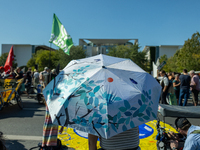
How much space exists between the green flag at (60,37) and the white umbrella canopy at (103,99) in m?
6.39

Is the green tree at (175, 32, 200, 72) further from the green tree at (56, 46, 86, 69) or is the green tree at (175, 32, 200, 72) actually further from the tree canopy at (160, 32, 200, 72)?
the green tree at (56, 46, 86, 69)

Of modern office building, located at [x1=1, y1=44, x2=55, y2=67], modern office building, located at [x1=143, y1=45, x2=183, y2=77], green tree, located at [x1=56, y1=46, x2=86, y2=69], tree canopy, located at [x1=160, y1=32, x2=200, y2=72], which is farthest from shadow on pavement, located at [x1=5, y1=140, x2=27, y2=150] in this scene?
modern office building, located at [x1=1, y1=44, x2=55, y2=67]

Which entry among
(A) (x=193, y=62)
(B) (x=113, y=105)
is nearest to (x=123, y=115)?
(B) (x=113, y=105)

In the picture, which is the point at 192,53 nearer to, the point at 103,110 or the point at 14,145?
the point at 14,145

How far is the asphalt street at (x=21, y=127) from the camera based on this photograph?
169 inches

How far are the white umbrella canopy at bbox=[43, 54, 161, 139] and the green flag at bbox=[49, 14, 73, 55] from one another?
6387mm

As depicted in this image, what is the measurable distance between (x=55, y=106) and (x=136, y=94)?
959 mm

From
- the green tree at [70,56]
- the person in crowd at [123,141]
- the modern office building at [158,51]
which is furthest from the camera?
the modern office building at [158,51]

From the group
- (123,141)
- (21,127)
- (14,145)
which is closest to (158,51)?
(21,127)

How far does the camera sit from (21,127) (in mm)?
5492

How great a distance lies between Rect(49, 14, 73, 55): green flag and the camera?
8.61m

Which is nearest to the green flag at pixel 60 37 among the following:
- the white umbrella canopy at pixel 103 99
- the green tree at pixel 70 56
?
the white umbrella canopy at pixel 103 99

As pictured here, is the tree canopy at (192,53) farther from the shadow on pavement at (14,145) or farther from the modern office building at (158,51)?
the modern office building at (158,51)

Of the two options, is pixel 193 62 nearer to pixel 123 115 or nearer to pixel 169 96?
pixel 169 96
